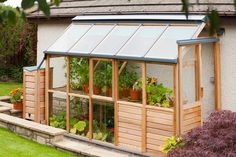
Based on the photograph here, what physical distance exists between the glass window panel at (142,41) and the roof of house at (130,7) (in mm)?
737

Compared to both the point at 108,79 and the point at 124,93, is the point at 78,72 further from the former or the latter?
the point at 124,93

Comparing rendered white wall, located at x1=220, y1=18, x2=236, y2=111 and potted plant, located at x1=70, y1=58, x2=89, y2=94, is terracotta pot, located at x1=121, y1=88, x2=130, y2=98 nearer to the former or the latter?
potted plant, located at x1=70, y1=58, x2=89, y2=94

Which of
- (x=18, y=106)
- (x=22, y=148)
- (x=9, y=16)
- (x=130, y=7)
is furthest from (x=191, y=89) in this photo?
(x=9, y=16)

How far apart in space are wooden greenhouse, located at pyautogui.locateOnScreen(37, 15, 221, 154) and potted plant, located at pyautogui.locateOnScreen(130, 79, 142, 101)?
2 cm

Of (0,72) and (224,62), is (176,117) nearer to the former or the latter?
(224,62)

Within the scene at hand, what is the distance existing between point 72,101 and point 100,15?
8.22ft

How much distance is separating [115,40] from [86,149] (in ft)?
8.15

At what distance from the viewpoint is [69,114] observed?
10.5 m

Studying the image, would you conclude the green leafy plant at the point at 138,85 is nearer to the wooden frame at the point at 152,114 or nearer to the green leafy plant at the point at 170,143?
the wooden frame at the point at 152,114

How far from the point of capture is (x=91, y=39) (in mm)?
10484

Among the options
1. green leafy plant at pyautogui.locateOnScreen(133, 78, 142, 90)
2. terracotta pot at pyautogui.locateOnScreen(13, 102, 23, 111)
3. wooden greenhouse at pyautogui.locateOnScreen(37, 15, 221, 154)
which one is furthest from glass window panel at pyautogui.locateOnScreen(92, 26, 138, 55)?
terracotta pot at pyautogui.locateOnScreen(13, 102, 23, 111)

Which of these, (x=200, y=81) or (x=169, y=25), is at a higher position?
(x=169, y=25)

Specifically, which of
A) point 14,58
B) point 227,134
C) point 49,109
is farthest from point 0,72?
point 227,134

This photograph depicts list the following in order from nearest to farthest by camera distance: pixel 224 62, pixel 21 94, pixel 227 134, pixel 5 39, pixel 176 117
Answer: pixel 227 134, pixel 176 117, pixel 224 62, pixel 21 94, pixel 5 39
